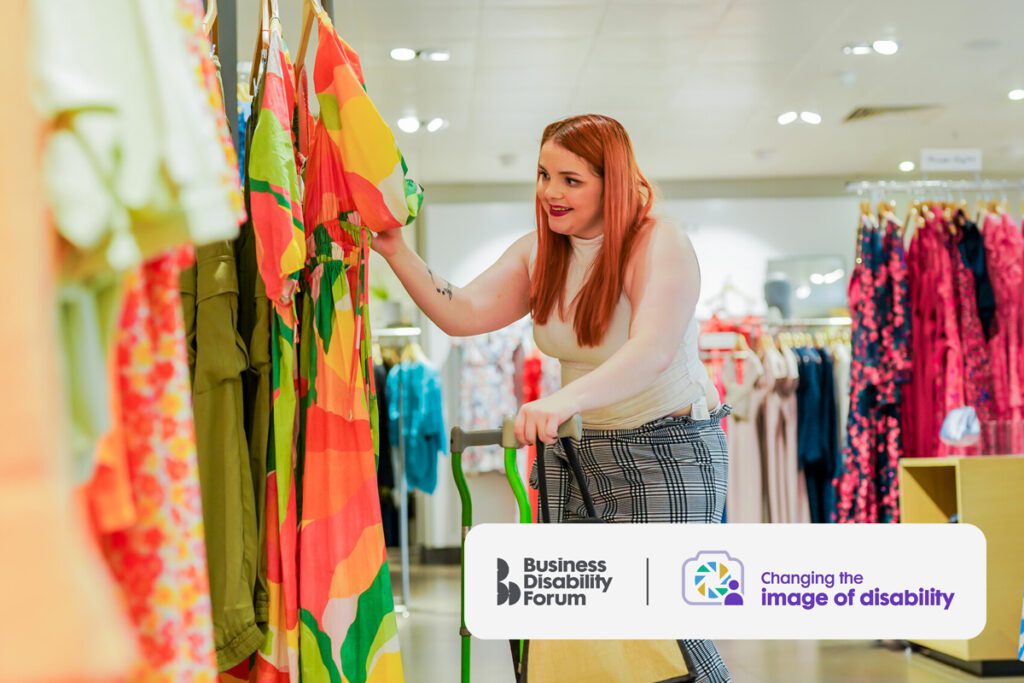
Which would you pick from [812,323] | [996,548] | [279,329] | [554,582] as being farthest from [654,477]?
[812,323]

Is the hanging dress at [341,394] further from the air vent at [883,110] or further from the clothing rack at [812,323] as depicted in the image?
the air vent at [883,110]

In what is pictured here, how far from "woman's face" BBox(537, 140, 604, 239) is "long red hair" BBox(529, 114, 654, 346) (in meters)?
0.02

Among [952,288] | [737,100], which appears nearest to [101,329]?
[952,288]

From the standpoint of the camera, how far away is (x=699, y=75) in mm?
6406

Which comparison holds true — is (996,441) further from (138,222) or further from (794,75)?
(138,222)

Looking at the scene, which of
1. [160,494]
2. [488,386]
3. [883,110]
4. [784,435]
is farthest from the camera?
[488,386]

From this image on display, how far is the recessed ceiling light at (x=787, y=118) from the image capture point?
7230mm

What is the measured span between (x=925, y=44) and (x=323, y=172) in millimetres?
4918

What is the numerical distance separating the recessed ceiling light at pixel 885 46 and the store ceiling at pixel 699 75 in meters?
0.04

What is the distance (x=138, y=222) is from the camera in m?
0.90

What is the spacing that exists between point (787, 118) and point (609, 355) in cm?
544

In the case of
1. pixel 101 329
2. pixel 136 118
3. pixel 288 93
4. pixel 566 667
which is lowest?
pixel 566 667

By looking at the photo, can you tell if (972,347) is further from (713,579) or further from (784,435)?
(713,579)

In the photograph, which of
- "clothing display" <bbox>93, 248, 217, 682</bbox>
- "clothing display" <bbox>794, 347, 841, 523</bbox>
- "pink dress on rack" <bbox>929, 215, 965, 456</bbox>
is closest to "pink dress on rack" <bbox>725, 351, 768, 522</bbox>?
"clothing display" <bbox>794, 347, 841, 523</bbox>
